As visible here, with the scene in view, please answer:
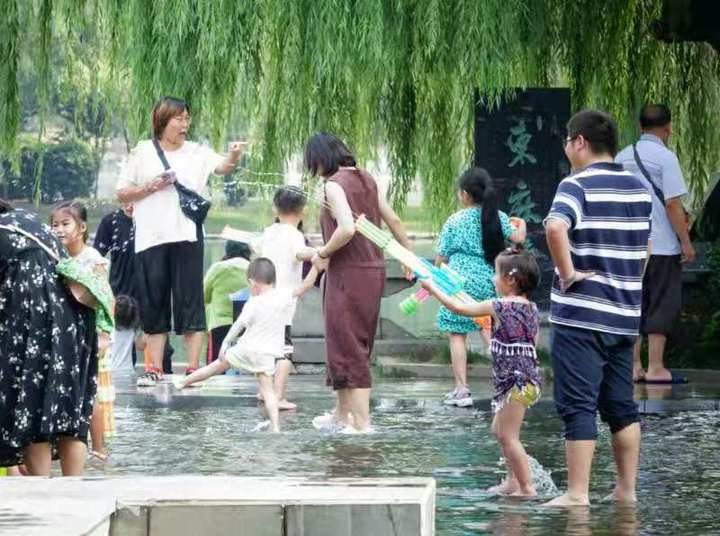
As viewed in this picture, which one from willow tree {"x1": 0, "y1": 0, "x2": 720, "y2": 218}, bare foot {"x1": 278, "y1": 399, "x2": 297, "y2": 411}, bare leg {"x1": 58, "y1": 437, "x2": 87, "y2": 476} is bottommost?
bare foot {"x1": 278, "y1": 399, "x2": 297, "y2": 411}

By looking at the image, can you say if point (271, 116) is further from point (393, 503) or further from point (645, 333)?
point (393, 503)

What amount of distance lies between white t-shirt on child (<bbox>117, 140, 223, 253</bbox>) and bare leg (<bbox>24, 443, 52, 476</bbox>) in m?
5.56

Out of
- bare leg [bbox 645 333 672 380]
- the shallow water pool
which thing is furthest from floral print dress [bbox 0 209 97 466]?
bare leg [bbox 645 333 672 380]

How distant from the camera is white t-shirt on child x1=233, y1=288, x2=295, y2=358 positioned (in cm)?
1202

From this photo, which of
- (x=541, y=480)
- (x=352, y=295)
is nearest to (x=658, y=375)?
(x=352, y=295)

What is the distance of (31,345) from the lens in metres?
8.16

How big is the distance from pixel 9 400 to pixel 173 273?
5908mm

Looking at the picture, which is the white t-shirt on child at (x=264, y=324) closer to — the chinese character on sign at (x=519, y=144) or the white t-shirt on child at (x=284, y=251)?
the white t-shirt on child at (x=284, y=251)

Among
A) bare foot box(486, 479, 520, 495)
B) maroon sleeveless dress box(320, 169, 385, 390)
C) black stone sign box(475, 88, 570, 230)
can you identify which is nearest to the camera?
bare foot box(486, 479, 520, 495)

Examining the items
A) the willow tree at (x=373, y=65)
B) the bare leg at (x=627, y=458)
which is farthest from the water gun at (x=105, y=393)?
the willow tree at (x=373, y=65)

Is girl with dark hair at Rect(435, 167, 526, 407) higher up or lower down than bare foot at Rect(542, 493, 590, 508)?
higher up

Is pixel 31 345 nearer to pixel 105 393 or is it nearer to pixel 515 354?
pixel 105 393

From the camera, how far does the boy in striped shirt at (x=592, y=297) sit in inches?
334

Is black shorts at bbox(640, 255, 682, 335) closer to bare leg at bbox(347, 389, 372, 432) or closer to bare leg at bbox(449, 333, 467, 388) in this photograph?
bare leg at bbox(449, 333, 467, 388)
